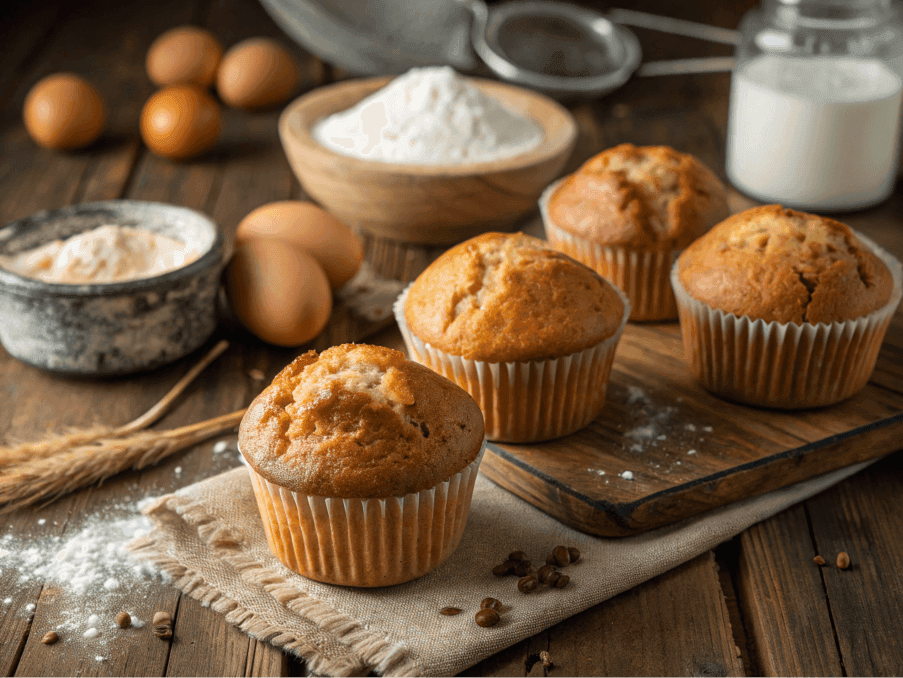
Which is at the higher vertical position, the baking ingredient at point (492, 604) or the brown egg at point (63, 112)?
the brown egg at point (63, 112)

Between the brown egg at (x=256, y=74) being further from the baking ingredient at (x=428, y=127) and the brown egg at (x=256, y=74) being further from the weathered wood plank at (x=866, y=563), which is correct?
the weathered wood plank at (x=866, y=563)

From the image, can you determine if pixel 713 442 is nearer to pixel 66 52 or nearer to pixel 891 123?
pixel 891 123

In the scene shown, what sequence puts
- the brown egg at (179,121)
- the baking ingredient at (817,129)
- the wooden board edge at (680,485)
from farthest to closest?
the brown egg at (179,121) < the baking ingredient at (817,129) < the wooden board edge at (680,485)

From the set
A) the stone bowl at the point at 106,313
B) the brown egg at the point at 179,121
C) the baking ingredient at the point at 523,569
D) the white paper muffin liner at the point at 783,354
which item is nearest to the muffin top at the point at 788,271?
the white paper muffin liner at the point at 783,354

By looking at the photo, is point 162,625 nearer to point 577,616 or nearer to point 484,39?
point 577,616

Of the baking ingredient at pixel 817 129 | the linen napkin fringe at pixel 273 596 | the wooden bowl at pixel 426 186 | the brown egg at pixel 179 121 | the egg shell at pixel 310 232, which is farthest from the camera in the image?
the brown egg at pixel 179 121

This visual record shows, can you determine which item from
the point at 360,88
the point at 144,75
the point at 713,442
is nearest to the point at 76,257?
the point at 360,88

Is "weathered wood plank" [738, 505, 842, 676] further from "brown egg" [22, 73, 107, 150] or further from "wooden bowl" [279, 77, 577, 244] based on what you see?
"brown egg" [22, 73, 107, 150]
